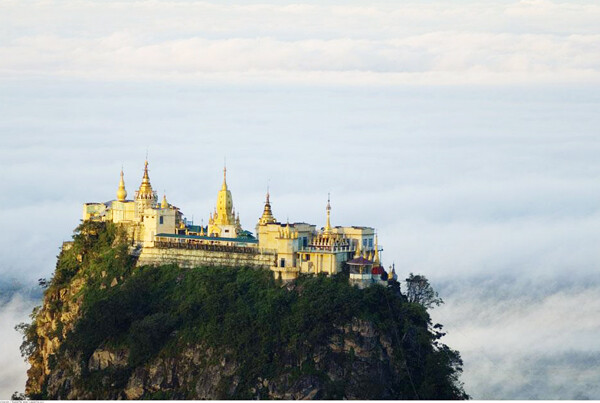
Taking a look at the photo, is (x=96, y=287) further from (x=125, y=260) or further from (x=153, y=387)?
(x=153, y=387)

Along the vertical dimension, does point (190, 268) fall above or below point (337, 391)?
above

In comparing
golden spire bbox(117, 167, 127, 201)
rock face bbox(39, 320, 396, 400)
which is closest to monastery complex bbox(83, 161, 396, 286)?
golden spire bbox(117, 167, 127, 201)

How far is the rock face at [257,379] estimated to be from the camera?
101812 mm

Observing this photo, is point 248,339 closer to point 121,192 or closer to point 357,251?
point 357,251

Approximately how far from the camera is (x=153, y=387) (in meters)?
106

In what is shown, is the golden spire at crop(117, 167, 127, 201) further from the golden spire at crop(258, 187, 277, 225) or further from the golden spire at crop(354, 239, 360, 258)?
the golden spire at crop(354, 239, 360, 258)

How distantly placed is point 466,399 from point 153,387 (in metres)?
17.4

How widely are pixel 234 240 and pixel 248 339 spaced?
7922mm

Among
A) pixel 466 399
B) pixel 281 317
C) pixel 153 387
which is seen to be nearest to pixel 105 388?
pixel 153 387

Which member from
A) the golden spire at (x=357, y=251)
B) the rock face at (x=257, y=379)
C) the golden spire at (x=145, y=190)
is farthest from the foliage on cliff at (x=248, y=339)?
the golden spire at (x=145, y=190)

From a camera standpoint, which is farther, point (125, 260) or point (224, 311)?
point (125, 260)

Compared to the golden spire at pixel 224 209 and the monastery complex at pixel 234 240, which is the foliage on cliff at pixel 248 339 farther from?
the golden spire at pixel 224 209

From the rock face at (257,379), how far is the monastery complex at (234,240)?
4258 millimetres

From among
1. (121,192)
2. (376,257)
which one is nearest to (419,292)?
(376,257)
